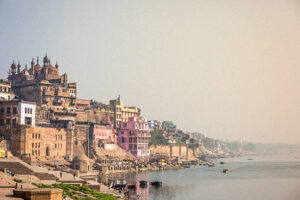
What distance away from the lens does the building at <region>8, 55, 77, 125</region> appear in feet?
263

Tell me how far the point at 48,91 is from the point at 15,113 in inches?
686

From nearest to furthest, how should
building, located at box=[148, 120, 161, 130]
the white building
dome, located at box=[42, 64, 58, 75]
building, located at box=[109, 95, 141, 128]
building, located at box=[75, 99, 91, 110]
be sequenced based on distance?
the white building → dome, located at box=[42, 64, 58, 75] → building, located at box=[75, 99, 91, 110] → building, located at box=[109, 95, 141, 128] → building, located at box=[148, 120, 161, 130]

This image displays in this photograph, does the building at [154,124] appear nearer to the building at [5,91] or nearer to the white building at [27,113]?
the building at [5,91]

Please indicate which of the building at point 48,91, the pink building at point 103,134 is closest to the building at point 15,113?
the building at point 48,91

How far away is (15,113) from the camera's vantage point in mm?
65438

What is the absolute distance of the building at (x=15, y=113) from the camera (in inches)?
2569

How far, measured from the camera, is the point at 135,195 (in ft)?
156

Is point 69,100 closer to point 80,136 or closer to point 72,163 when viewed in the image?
point 80,136

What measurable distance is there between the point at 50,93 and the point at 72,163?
2213cm

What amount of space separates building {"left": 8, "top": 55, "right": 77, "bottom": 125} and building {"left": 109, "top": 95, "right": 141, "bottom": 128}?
15.9 m

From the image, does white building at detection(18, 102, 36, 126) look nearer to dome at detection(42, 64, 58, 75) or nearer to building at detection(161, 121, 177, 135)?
dome at detection(42, 64, 58, 75)

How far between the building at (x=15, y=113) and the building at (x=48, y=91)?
697 cm

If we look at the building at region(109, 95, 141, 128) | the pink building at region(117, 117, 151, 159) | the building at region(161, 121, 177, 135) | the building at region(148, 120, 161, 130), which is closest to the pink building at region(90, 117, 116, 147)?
the pink building at region(117, 117, 151, 159)

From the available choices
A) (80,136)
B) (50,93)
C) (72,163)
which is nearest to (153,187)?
(72,163)
